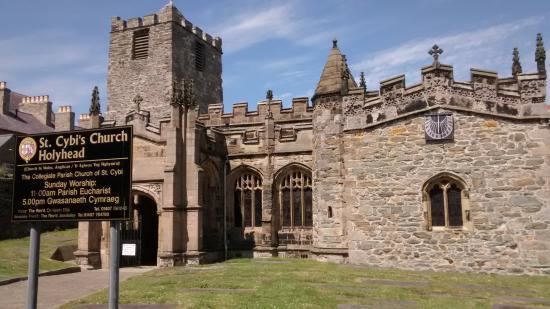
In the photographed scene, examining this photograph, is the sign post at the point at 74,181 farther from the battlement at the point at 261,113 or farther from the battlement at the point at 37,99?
the battlement at the point at 37,99

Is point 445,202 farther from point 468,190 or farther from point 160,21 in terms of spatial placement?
point 160,21

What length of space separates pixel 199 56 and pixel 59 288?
2650 cm

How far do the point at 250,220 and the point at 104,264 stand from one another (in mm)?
6544

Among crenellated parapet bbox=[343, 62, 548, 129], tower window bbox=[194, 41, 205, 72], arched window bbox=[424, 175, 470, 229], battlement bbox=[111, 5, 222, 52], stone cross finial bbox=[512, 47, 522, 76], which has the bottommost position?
arched window bbox=[424, 175, 470, 229]

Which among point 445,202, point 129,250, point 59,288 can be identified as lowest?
point 59,288

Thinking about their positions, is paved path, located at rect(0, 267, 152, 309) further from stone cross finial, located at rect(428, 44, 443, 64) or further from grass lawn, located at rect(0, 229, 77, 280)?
stone cross finial, located at rect(428, 44, 443, 64)

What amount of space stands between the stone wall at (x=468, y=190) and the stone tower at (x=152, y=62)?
20709mm

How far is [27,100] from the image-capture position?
41656mm

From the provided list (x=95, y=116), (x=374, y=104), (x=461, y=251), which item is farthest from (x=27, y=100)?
(x=461, y=251)

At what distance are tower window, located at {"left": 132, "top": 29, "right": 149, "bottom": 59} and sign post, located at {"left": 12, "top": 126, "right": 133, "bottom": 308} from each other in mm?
29132

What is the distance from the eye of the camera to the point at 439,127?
16.0 m

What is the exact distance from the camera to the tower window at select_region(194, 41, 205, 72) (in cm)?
3691

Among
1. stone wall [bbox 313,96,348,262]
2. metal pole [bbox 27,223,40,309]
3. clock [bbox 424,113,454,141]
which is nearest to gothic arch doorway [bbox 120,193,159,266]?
stone wall [bbox 313,96,348,262]

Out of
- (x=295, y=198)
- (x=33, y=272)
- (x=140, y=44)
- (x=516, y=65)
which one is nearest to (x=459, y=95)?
(x=516, y=65)
